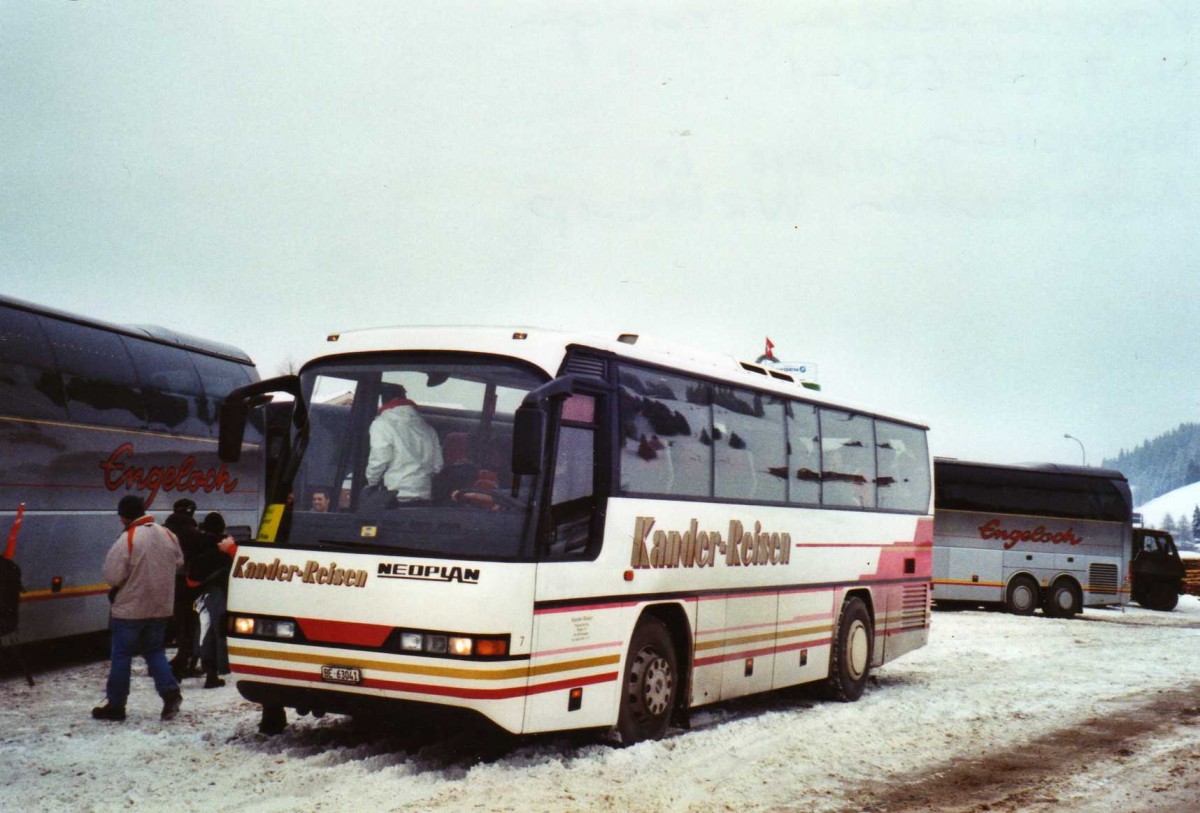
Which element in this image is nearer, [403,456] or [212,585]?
[403,456]

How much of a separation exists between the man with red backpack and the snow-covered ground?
1.00ft

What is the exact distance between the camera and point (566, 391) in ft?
28.0

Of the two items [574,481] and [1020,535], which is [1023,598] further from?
[574,481]

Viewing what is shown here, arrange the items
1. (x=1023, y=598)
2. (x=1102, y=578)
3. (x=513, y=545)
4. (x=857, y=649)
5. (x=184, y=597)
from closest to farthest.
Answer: (x=513, y=545) < (x=184, y=597) < (x=857, y=649) < (x=1023, y=598) < (x=1102, y=578)

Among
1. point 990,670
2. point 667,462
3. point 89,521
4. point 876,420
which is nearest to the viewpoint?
point 667,462

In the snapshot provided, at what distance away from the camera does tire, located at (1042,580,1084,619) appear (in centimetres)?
3145

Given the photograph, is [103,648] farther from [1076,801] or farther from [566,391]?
[1076,801]

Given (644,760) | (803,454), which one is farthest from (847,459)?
(644,760)

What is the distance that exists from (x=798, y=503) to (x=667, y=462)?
2955 millimetres

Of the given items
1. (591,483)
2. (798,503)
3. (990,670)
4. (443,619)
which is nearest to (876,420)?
(798,503)

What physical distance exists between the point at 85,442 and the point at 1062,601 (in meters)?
25.9

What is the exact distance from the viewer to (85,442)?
1349cm

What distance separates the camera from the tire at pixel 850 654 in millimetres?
13477

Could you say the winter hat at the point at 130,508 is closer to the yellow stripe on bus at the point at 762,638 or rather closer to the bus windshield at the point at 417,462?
the bus windshield at the point at 417,462
